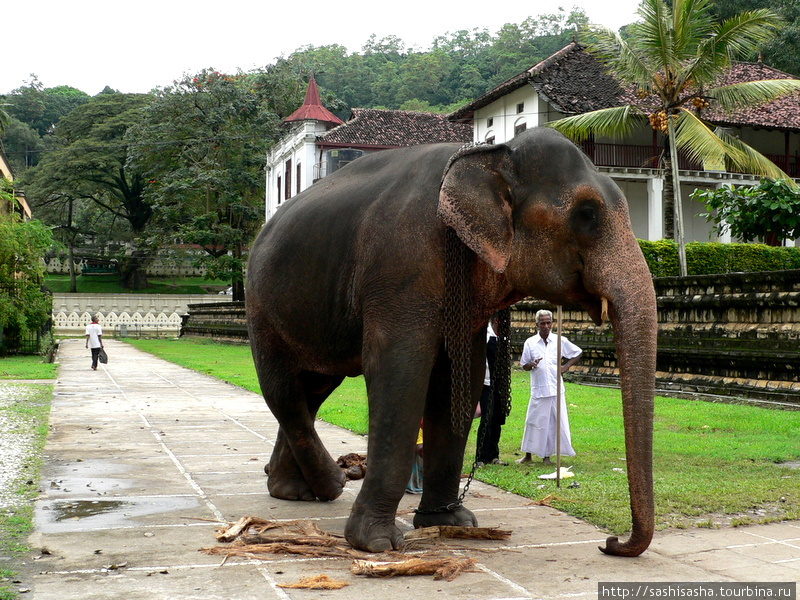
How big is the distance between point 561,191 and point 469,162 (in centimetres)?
54

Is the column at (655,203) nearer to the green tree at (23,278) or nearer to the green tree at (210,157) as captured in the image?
the green tree at (210,157)

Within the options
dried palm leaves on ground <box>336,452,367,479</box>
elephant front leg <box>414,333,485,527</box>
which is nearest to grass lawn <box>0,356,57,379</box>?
dried palm leaves on ground <box>336,452,367,479</box>

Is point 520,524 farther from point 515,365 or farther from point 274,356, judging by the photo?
point 515,365

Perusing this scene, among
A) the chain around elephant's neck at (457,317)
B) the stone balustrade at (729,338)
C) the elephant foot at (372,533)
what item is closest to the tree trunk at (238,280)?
the stone balustrade at (729,338)

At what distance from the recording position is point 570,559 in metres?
4.80

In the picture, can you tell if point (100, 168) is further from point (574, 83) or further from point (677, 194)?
point (677, 194)

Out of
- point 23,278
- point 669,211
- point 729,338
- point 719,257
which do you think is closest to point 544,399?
point 729,338

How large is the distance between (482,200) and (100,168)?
171ft

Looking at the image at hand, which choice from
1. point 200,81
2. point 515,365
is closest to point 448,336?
point 515,365

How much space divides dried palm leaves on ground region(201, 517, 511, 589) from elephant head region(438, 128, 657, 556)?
89cm

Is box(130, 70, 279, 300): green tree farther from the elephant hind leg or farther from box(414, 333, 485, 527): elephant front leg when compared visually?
box(414, 333, 485, 527): elephant front leg

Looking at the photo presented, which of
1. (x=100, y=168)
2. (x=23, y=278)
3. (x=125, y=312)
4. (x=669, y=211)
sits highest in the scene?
(x=100, y=168)

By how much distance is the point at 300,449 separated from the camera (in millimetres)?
6312

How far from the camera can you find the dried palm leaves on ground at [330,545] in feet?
14.8
